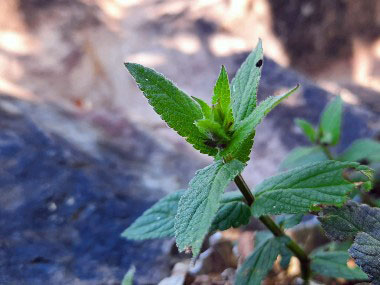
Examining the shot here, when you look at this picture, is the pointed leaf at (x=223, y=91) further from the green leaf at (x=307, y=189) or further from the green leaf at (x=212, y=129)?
the green leaf at (x=307, y=189)

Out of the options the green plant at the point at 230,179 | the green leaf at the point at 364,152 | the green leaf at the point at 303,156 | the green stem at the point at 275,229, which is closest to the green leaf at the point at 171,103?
the green plant at the point at 230,179

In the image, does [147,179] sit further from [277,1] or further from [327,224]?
[277,1]

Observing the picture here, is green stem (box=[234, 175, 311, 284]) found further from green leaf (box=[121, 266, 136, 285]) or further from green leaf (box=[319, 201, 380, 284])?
green leaf (box=[121, 266, 136, 285])

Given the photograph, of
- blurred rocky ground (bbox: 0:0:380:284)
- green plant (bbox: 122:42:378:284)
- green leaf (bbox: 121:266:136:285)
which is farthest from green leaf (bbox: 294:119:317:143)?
green leaf (bbox: 121:266:136:285)

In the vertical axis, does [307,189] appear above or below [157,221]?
below

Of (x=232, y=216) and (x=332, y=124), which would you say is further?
(x=332, y=124)

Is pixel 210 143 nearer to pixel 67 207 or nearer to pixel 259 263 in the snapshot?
pixel 259 263

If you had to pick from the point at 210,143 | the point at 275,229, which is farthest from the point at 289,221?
the point at 210,143

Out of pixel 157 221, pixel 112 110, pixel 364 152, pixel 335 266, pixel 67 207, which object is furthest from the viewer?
pixel 112 110
